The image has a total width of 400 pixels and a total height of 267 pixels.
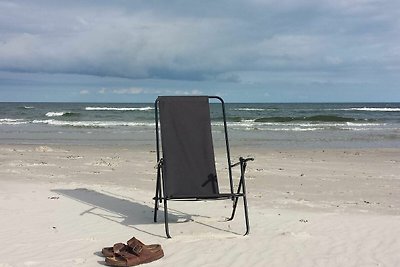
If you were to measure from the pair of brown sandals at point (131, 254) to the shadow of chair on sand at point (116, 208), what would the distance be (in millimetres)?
858

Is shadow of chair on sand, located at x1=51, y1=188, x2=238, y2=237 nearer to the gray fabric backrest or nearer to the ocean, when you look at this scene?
the gray fabric backrest

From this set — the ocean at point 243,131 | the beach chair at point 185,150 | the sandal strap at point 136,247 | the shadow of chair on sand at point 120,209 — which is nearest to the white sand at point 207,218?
the shadow of chair on sand at point 120,209

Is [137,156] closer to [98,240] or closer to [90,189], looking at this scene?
[90,189]

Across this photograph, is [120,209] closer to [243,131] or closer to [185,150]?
[185,150]

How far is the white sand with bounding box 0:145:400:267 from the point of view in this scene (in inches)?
180

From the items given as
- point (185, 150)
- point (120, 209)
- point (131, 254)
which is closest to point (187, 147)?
point (185, 150)

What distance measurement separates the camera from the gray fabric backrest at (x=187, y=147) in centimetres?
548

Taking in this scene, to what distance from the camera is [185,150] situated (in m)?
5.64

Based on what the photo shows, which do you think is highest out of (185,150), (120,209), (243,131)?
(185,150)

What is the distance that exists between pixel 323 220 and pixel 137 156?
25.8 feet

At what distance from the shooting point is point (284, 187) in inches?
338

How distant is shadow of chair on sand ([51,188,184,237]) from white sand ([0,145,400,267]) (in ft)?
0.04

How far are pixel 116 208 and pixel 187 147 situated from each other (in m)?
1.62

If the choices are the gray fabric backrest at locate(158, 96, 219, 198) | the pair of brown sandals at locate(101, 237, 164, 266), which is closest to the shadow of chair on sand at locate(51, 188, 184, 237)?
the gray fabric backrest at locate(158, 96, 219, 198)
